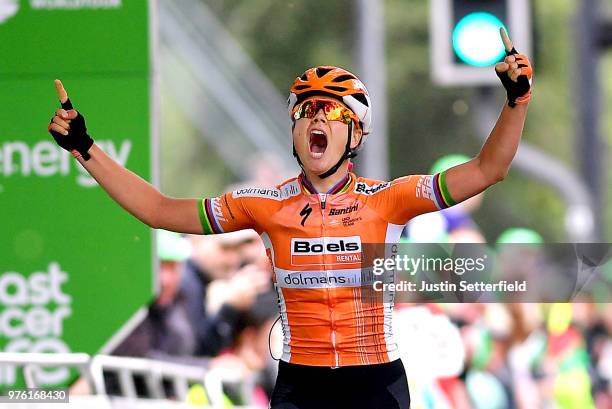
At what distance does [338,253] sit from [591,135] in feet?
8.60

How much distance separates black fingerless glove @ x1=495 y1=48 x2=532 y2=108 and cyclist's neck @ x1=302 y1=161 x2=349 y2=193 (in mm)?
770

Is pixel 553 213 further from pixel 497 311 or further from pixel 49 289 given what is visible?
pixel 49 289

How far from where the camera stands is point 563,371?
654cm

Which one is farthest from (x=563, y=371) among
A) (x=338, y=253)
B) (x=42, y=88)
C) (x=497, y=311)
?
(x=42, y=88)

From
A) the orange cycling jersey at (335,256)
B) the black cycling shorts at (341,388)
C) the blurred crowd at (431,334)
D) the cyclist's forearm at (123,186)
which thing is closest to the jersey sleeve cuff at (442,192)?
the orange cycling jersey at (335,256)

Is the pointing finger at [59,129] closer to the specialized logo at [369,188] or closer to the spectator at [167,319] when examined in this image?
the specialized logo at [369,188]

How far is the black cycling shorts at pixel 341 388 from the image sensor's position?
13.9 ft

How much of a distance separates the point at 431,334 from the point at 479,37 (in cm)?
172

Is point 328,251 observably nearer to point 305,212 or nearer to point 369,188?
point 305,212

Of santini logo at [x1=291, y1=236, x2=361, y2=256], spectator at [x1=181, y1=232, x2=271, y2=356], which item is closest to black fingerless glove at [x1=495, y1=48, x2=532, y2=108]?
santini logo at [x1=291, y1=236, x2=361, y2=256]

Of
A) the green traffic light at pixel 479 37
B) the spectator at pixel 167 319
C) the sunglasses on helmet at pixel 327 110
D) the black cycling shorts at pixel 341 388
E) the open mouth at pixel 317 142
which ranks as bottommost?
the black cycling shorts at pixel 341 388

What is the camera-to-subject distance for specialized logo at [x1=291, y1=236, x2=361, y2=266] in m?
4.37

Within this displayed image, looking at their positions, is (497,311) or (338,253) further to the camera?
(497,311)

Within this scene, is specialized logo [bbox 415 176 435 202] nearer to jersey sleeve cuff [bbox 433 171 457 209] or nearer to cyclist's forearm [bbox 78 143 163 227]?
jersey sleeve cuff [bbox 433 171 457 209]
